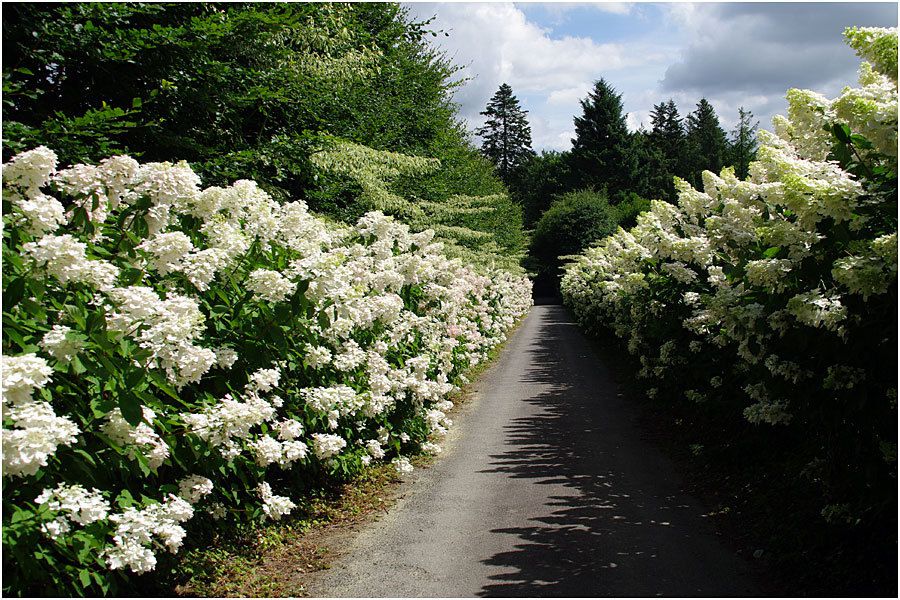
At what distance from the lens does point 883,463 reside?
393cm

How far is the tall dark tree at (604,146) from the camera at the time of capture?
2650 inches

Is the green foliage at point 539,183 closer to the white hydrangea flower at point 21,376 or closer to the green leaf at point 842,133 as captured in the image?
the green leaf at point 842,133

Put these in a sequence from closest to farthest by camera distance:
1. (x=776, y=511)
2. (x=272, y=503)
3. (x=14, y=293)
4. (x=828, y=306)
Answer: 1. (x=14, y=293)
2. (x=828, y=306)
3. (x=272, y=503)
4. (x=776, y=511)

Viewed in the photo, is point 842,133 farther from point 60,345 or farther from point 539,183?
point 539,183

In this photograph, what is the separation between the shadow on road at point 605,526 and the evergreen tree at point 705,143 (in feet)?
209

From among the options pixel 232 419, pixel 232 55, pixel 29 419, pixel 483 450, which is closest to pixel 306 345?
pixel 232 419

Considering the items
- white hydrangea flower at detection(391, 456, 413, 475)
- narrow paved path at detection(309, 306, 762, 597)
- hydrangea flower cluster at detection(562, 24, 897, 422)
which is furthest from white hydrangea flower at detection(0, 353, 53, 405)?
white hydrangea flower at detection(391, 456, 413, 475)

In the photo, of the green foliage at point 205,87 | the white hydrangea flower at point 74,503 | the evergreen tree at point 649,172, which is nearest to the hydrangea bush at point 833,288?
the white hydrangea flower at point 74,503

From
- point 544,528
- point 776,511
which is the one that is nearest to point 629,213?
point 776,511

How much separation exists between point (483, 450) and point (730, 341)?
3180 millimetres

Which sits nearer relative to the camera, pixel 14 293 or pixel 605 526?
pixel 14 293

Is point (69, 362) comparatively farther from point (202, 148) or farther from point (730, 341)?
point (202, 148)

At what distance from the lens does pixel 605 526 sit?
542cm

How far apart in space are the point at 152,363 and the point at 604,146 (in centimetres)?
6833
